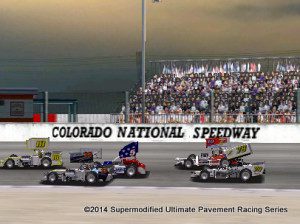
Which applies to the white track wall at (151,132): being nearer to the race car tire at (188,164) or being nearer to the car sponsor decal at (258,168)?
the race car tire at (188,164)

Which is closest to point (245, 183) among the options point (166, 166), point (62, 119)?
point (166, 166)

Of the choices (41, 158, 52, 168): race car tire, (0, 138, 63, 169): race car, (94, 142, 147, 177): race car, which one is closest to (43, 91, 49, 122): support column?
(0, 138, 63, 169): race car

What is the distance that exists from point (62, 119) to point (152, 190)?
31506 mm

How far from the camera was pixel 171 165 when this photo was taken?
17625 mm

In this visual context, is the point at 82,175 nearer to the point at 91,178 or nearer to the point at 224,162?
the point at 91,178

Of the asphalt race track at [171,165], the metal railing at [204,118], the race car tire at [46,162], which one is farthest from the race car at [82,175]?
the metal railing at [204,118]

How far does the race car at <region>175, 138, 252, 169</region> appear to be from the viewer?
14620mm

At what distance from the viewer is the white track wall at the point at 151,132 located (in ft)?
83.6

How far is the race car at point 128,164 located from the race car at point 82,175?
63 cm

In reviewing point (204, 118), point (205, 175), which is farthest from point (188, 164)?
point (204, 118)

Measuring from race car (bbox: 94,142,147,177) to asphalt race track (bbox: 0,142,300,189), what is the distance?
30cm

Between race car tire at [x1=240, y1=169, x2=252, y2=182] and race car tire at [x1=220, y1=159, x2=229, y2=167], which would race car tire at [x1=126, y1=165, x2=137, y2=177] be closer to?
race car tire at [x1=220, y1=159, x2=229, y2=167]

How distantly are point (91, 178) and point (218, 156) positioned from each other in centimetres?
353

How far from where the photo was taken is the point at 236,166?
14.4 meters
